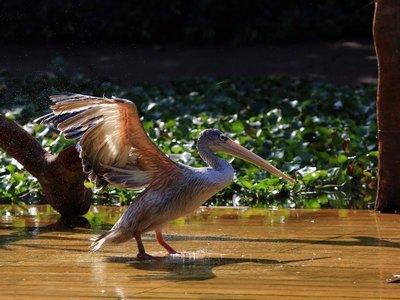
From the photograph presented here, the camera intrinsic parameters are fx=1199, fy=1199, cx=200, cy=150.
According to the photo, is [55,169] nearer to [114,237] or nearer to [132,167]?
[132,167]

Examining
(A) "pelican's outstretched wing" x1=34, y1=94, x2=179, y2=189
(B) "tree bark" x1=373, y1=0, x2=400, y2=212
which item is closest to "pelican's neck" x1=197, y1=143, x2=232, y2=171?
(A) "pelican's outstretched wing" x1=34, y1=94, x2=179, y2=189

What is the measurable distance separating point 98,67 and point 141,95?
5.04 meters

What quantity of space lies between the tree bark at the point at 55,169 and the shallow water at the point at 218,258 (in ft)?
0.46

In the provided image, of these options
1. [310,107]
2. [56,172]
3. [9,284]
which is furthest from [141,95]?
[9,284]

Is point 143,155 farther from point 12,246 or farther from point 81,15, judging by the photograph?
point 81,15

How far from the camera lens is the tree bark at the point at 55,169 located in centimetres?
826

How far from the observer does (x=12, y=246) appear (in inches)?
267

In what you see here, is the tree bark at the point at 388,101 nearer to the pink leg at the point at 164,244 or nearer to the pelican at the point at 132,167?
the pelican at the point at 132,167

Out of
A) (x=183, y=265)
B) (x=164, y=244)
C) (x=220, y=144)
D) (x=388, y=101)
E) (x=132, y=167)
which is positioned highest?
(x=388, y=101)

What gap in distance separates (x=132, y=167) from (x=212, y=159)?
0.46m

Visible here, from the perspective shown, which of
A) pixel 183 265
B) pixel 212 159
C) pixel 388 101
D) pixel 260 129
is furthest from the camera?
pixel 260 129

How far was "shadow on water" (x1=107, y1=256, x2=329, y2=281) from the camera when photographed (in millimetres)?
5707

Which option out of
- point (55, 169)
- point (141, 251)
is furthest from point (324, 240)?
point (55, 169)

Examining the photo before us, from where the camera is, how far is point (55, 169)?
830 cm
